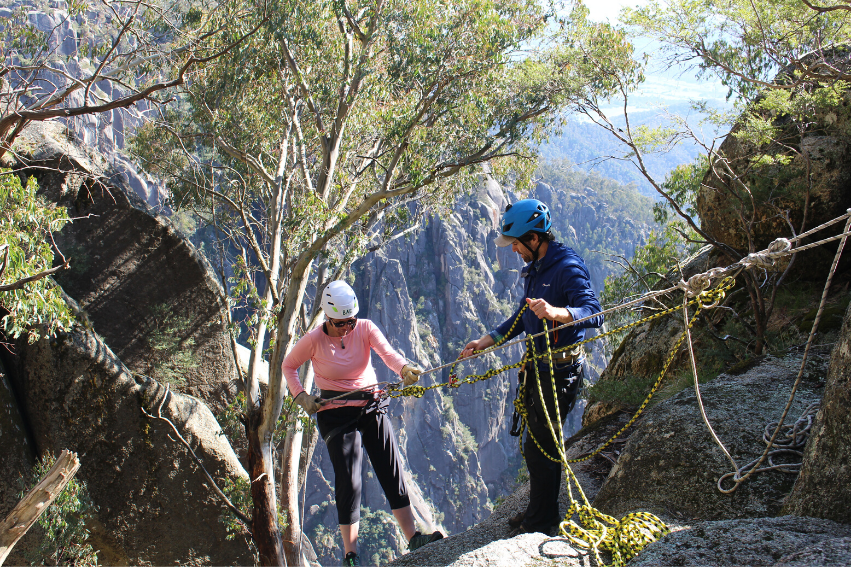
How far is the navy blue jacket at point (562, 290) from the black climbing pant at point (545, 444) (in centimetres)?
18

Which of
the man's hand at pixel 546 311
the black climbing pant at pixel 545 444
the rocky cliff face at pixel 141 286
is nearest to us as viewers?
the man's hand at pixel 546 311

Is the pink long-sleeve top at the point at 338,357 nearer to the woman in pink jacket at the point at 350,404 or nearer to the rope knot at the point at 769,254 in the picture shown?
the woman in pink jacket at the point at 350,404

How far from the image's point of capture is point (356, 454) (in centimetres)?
347

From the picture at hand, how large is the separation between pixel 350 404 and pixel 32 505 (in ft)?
6.02

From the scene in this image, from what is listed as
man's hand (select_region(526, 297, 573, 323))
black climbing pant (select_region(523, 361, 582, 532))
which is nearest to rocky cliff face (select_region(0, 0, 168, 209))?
man's hand (select_region(526, 297, 573, 323))

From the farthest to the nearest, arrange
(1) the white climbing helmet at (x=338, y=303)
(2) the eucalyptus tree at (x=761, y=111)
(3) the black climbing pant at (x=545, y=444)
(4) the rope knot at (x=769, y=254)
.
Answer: (2) the eucalyptus tree at (x=761, y=111) < (1) the white climbing helmet at (x=338, y=303) < (3) the black climbing pant at (x=545, y=444) < (4) the rope knot at (x=769, y=254)

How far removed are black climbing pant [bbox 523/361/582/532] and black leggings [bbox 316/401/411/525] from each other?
35.6 inches

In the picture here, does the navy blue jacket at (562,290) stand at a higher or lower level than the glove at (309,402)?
higher

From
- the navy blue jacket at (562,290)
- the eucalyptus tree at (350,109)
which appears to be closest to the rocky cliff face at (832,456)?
the navy blue jacket at (562,290)

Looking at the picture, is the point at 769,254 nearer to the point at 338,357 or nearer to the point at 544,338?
the point at 544,338

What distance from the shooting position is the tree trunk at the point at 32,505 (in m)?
3.09

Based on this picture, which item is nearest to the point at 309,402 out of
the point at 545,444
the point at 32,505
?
the point at 545,444

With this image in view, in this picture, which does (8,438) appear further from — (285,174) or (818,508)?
(818,508)

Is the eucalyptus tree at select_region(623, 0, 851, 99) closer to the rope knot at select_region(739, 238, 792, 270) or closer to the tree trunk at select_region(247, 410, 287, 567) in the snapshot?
the rope knot at select_region(739, 238, 792, 270)
